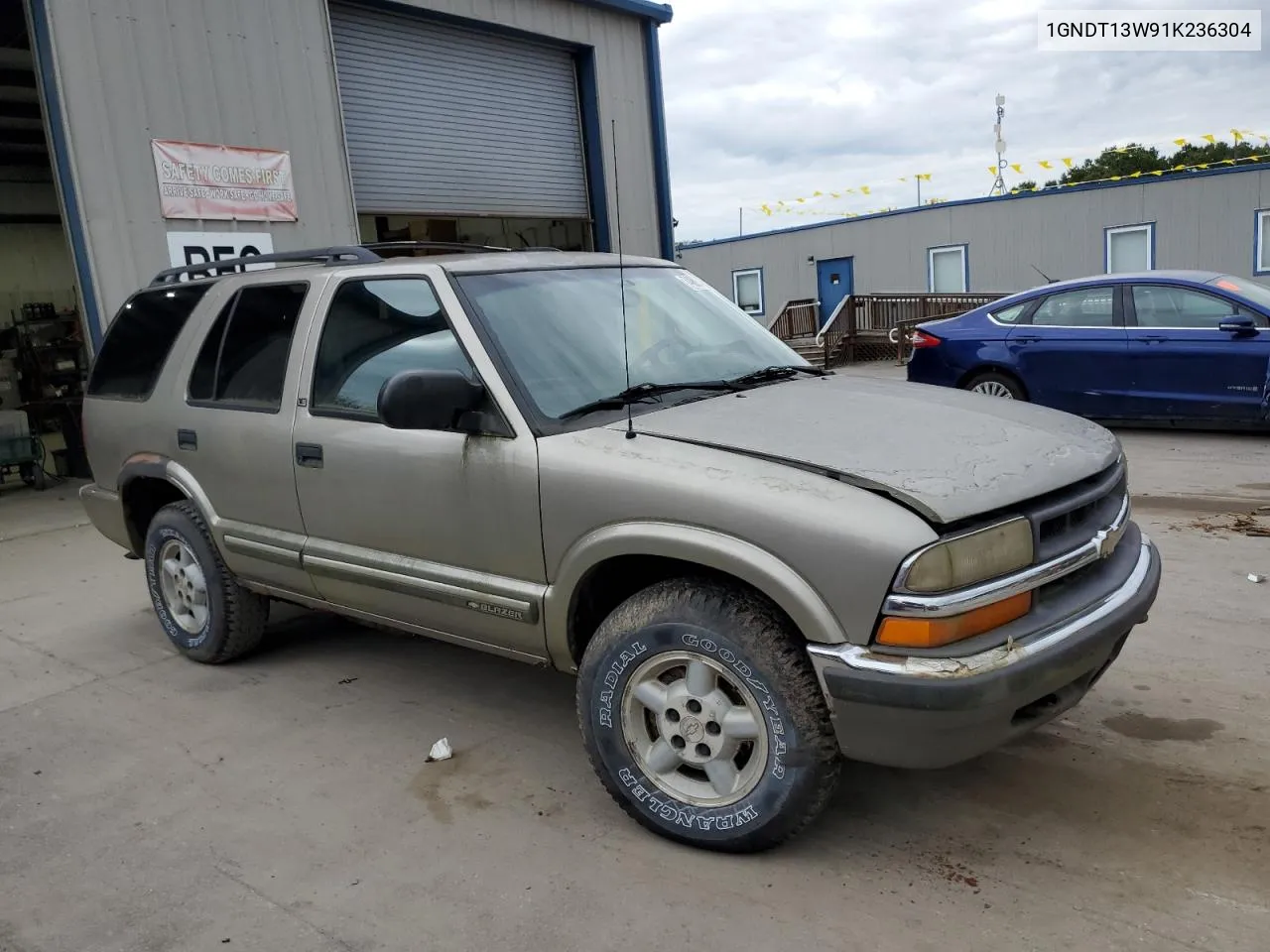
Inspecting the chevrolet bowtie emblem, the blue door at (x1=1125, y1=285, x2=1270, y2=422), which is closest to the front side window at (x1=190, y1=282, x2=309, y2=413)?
the chevrolet bowtie emblem

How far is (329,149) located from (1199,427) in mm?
8989

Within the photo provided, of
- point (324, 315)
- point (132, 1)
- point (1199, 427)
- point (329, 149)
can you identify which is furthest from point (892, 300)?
point (324, 315)

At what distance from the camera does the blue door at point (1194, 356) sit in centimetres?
852

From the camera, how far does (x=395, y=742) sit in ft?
12.6

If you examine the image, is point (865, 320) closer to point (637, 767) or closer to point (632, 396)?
point (632, 396)

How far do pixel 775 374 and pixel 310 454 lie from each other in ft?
6.08

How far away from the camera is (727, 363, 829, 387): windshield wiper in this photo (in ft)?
12.0

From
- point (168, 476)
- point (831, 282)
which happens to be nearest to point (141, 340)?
point (168, 476)

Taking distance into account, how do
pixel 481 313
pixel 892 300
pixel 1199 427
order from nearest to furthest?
pixel 481 313
pixel 1199 427
pixel 892 300

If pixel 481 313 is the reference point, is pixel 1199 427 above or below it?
below

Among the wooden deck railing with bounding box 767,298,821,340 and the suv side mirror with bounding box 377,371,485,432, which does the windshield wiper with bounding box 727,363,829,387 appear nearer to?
the suv side mirror with bounding box 377,371,485,432

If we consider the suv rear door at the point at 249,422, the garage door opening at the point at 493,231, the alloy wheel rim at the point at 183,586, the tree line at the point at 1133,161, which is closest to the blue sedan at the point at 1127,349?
→ the garage door opening at the point at 493,231

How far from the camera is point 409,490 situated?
11.6ft

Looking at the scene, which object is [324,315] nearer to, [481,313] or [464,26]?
[481,313]
